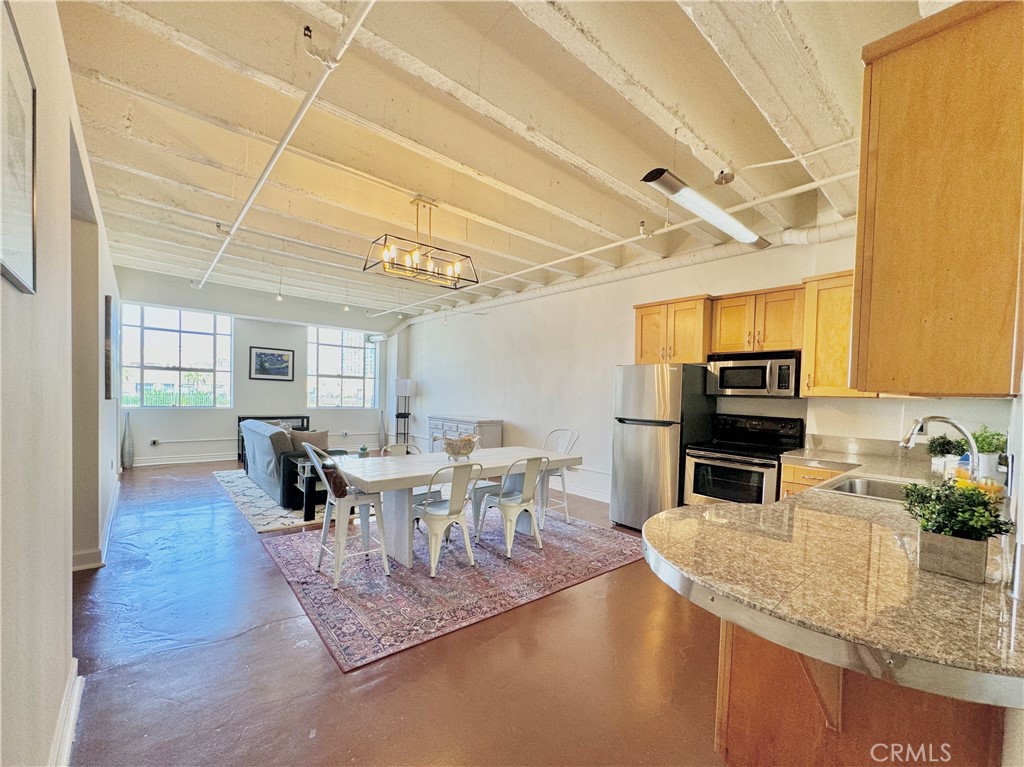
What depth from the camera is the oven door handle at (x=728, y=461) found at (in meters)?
3.48

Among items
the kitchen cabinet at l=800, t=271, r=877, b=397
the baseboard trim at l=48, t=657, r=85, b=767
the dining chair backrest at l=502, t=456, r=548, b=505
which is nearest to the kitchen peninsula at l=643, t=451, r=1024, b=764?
the dining chair backrest at l=502, t=456, r=548, b=505

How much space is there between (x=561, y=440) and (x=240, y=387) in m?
6.03

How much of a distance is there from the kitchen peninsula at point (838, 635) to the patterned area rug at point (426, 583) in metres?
1.64

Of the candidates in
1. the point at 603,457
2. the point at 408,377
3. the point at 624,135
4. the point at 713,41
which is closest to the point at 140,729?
the point at 713,41

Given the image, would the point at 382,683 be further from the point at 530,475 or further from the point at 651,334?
the point at 651,334

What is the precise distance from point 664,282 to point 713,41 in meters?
3.24

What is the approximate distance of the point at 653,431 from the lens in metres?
4.22

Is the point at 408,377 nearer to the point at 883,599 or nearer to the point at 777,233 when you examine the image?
the point at 777,233

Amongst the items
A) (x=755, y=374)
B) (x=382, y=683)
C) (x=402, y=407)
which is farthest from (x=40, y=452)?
(x=402, y=407)

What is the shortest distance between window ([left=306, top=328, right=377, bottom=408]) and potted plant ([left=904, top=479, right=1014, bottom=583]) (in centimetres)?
920

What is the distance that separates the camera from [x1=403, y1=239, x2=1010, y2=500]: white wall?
354cm

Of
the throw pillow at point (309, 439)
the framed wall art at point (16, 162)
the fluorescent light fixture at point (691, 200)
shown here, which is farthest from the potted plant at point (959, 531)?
the throw pillow at point (309, 439)

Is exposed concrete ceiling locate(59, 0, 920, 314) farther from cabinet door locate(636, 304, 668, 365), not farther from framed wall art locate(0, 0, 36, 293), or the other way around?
framed wall art locate(0, 0, 36, 293)

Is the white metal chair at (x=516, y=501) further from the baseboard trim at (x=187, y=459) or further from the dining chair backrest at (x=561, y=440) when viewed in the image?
the baseboard trim at (x=187, y=459)
